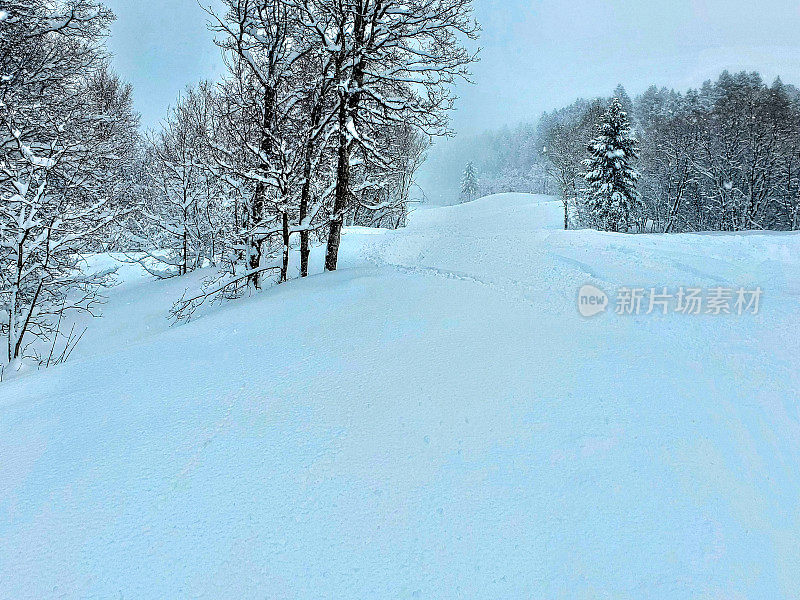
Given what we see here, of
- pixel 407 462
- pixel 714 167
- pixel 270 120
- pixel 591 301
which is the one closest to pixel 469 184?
pixel 714 167

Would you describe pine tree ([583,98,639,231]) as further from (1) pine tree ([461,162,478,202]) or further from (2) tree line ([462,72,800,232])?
(1) pine tree ([461,162,478,202])

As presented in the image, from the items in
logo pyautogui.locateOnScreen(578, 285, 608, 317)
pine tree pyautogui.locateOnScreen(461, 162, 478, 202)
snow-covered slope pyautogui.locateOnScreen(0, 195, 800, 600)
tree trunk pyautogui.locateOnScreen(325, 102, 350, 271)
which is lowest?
snow-covered slope pyautogui.locateOnScreen(0, 195, 800, 600)

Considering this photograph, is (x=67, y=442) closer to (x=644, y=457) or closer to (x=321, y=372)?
(x=321, y=372)

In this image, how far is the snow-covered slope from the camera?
2031 millimetres

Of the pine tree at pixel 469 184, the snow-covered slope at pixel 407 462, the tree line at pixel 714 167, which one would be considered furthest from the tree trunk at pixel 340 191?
the pine tree at pixel 469 184

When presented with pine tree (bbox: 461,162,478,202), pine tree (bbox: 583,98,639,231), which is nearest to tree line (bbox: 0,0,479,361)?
pine tree (bbox: 583,98,639,231)

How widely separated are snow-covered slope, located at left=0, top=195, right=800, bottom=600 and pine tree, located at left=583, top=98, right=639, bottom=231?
21.6 metres

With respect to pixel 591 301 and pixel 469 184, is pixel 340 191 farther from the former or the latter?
pixel 469 184

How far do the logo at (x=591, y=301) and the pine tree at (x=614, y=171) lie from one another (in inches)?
801

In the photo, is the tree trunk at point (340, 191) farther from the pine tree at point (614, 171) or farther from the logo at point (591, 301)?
→ the pine tree at point (614, 171)

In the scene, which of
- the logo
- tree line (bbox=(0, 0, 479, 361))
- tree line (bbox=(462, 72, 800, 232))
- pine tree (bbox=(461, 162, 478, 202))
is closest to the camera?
the logo

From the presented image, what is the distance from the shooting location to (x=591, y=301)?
584 centimetres

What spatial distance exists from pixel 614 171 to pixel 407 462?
86.0ft

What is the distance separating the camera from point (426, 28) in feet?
24.0
